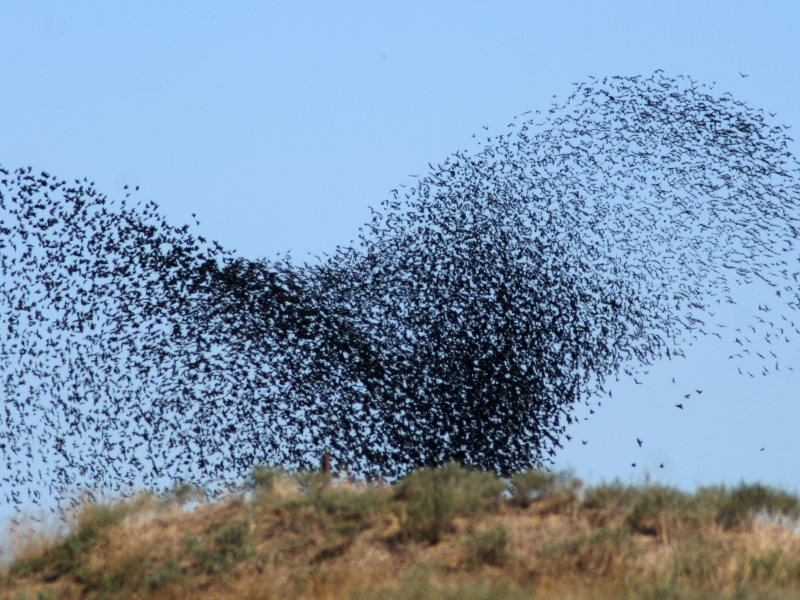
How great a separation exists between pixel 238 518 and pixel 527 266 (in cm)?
1189

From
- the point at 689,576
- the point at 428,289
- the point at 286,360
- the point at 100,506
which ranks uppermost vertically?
the point at 428,289

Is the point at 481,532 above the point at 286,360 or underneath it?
underneath

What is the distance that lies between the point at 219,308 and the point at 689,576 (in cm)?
1398

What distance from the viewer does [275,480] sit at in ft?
39.6

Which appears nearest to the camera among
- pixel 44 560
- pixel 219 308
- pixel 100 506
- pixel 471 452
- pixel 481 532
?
pixel 481 532

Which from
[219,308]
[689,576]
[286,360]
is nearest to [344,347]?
[286,360]

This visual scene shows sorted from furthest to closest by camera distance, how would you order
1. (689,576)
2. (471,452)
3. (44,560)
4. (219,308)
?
(219,308) → (471,452) → (44,560) → (689,576)

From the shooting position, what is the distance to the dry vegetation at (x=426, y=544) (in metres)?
9.34

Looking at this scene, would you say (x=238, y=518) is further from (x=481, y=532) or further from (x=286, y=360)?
(x=286, y=360)

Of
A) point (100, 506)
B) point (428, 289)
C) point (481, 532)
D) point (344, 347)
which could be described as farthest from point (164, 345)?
point (481, 532)

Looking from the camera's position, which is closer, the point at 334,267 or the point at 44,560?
the point at 44,560

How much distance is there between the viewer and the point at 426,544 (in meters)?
10.3

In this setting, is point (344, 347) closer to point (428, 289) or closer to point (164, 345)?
point (428, 289)

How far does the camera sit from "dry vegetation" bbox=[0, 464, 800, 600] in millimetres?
9344
